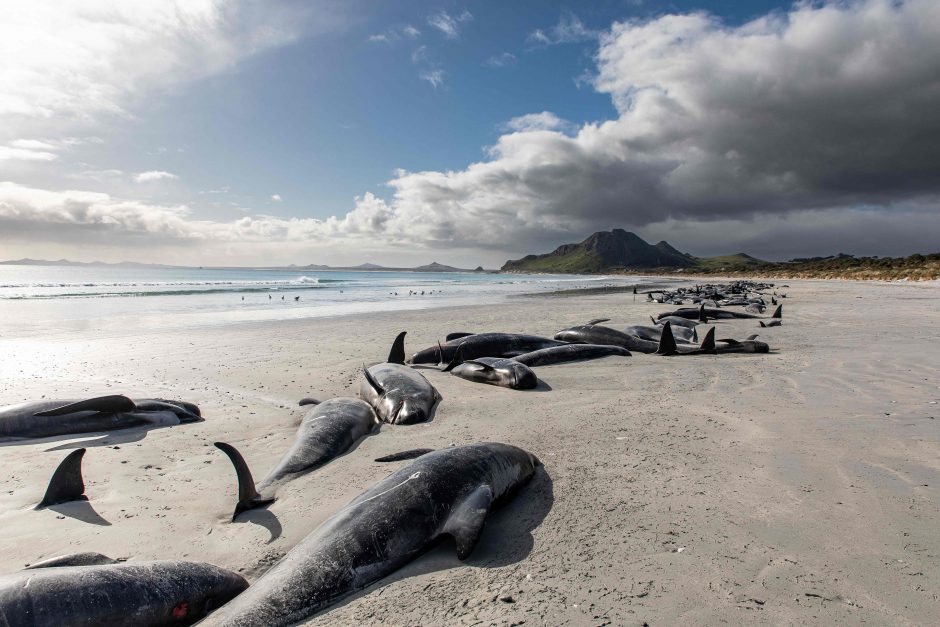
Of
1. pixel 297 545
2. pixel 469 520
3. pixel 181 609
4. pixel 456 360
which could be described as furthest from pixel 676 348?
pixel 181 609

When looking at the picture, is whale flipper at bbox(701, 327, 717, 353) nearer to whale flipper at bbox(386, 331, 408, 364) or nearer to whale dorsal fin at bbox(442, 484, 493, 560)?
whale flipper at bbox(386, 331, 408, 364)

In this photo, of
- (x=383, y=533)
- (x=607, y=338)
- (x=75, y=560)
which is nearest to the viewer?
(x=75, y=560)

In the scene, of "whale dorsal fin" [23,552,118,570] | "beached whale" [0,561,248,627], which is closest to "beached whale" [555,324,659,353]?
"beached whale" [0,561,248,627]

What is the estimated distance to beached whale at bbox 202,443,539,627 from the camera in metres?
2.78

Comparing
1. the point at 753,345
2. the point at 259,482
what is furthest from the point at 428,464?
the point at 753,345

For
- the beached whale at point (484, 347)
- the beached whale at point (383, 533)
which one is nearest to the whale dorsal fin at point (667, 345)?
the beached whale at point (484, 347)

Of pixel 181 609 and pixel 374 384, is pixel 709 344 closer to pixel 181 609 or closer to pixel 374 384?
pixel 374 384

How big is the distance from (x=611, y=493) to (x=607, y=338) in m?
8.43

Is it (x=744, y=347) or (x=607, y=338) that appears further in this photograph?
(x=607, y=338)

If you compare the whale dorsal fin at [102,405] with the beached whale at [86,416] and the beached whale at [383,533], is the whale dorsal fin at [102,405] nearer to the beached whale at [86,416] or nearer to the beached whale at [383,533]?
the beached whale at [86,416]

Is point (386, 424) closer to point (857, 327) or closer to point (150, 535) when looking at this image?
point (150, 535)

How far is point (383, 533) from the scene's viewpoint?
10.7 ft

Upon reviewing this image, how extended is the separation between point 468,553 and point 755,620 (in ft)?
5.39

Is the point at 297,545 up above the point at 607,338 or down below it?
below
